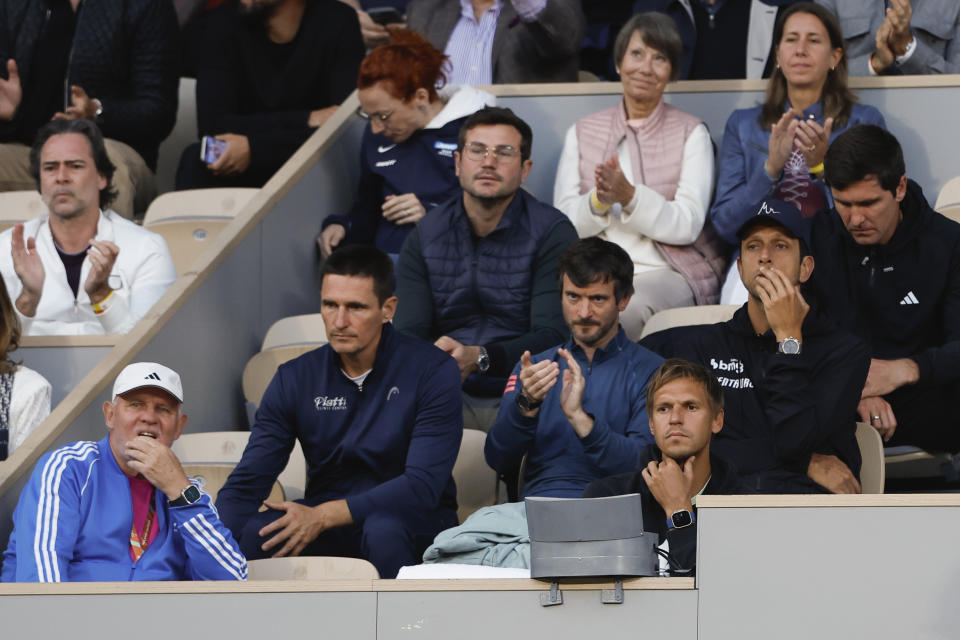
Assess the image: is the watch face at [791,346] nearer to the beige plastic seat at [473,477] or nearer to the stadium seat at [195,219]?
the beige plastic seat at [473,477]

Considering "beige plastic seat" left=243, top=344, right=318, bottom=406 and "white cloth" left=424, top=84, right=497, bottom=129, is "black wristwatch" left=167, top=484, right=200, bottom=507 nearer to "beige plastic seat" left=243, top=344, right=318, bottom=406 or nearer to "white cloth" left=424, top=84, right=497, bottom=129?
"beige plastic seat" left=243, top=344, right=318, bottom=406

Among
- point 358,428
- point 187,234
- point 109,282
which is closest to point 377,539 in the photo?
point 358,428

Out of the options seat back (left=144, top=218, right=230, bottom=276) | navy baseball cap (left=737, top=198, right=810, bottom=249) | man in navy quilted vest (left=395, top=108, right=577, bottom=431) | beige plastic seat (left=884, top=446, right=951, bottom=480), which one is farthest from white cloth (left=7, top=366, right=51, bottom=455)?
beige plastic seat (left=884, top=446, right=951, bottom=480)

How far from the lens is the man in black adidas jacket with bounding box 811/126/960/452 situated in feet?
14.1

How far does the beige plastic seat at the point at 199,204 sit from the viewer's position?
19.0ft

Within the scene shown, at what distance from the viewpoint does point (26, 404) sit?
4.17 meters

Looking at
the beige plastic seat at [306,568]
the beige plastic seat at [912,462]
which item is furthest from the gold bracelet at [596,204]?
the beige plastic seat at [306,568]

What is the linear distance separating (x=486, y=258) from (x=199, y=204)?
1.46 metres

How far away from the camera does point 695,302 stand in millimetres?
5168

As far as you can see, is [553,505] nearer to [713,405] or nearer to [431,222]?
[713,405]

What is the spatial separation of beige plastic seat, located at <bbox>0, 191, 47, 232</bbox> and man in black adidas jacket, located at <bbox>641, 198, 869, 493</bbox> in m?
2.86

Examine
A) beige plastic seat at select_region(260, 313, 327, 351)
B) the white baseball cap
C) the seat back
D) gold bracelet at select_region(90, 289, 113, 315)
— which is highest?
the seat back

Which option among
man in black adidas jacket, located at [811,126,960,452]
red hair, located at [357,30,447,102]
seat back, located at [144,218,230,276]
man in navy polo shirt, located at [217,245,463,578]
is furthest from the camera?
seat back, located at [144,218,230,276]

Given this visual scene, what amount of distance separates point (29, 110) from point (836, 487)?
163 inches
